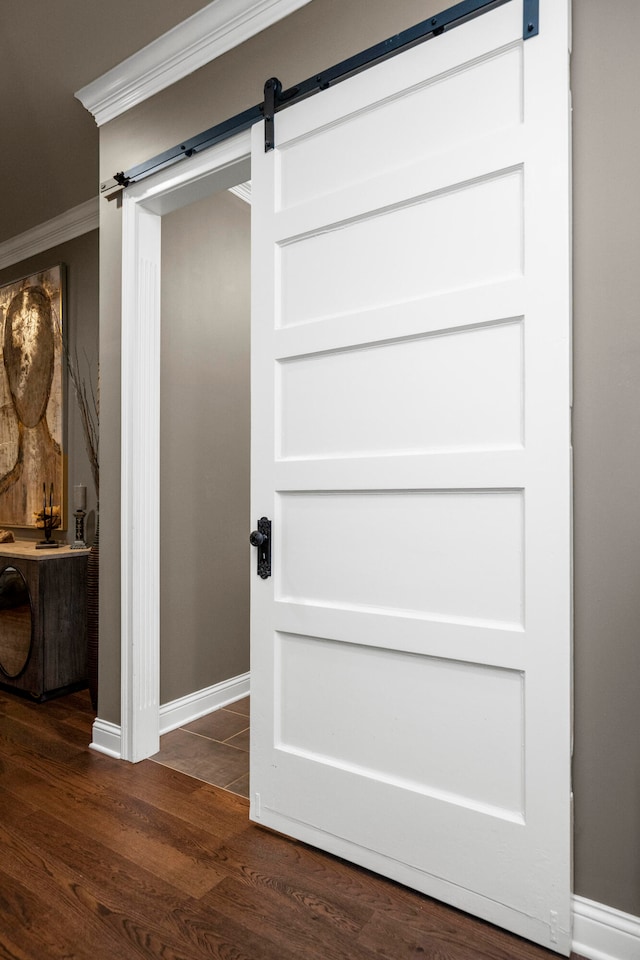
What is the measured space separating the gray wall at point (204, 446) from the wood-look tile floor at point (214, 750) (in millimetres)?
178

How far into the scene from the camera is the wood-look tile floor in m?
2.32

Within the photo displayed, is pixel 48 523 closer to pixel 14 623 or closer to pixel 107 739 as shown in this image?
pixel 14 623

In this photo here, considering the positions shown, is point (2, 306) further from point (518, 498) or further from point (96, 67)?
point (518, 498)

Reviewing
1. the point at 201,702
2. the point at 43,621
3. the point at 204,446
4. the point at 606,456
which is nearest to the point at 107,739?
the point at 201,702

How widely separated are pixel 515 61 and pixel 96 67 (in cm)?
179

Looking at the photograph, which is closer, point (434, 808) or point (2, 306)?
point (434, 808)

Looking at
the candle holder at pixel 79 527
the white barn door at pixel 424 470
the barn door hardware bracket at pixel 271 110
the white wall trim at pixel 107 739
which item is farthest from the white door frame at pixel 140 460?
the candle holder at pixel 79 527

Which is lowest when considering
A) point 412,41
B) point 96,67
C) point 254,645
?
point 254,645

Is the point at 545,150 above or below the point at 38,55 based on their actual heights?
below

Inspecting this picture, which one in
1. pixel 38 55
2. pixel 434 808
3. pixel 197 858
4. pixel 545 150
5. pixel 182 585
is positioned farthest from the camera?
pixel 182 585

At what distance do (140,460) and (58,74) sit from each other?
164cm

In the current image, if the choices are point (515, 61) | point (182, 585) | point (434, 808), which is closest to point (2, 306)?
point (182, 585)

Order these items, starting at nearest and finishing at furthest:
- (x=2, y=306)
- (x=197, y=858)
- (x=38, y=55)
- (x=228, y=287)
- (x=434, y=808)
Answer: (x=434, y=808), (x=197, y=858), (x=38, y=55), (x=228, y=287), (x=2, y=306)

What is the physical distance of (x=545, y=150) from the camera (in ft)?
4.79
